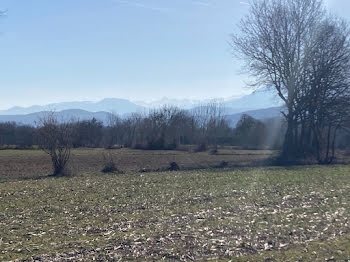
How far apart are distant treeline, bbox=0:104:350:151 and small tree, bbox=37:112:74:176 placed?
33.1 metres

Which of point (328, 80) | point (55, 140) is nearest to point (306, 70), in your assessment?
point (328, 80)

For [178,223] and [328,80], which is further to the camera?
[328,80]

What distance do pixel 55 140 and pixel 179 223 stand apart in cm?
1744

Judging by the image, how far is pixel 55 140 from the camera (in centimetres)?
2603

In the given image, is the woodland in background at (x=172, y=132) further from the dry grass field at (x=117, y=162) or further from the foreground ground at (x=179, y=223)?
the foreground ground at (x=179, y=223)

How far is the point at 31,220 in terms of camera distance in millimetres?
11008

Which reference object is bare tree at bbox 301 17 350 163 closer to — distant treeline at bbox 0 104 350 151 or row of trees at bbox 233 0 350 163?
row of trees at bbox 233 0 350 163

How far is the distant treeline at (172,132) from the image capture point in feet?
203

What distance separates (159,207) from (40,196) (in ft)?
17.2

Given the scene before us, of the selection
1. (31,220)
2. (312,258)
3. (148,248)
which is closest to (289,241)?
(312,258)

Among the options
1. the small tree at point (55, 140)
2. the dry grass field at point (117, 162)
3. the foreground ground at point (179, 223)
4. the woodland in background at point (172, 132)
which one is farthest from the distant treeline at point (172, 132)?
the foreground ground at point (179, 223)

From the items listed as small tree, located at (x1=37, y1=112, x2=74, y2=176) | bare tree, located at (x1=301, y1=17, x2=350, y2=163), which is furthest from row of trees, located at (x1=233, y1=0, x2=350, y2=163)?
small tree, located at (x1=37, y1=112, x2=74, y2=176)

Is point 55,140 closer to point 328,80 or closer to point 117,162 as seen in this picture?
point 117,162

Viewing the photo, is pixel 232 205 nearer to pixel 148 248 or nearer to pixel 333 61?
pixel 148 248
